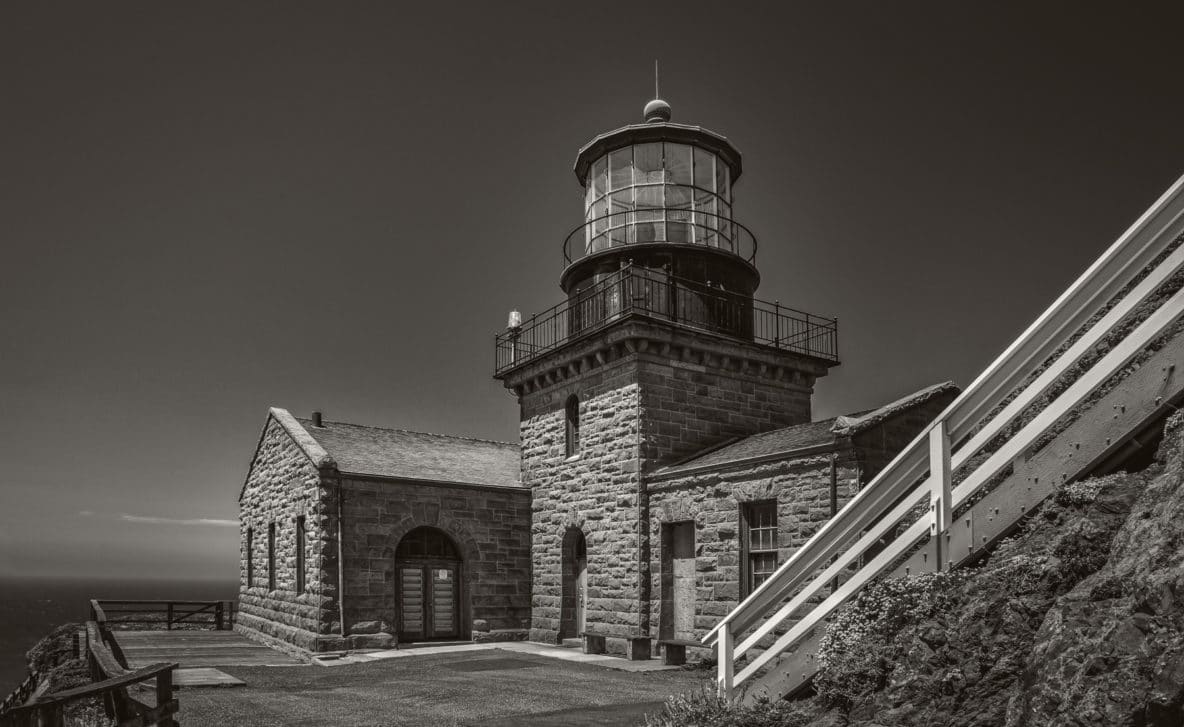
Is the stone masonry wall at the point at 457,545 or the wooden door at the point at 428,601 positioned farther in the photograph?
the wooden door at the point at 428,601

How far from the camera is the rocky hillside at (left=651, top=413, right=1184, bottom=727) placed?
3391 mm

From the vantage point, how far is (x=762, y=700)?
20.5ft

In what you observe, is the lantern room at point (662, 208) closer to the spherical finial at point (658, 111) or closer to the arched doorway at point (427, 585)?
the spherical finial at point (658, 111)

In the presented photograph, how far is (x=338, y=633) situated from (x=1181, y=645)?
53.7 ft

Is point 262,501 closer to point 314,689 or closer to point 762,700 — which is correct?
point 314,689

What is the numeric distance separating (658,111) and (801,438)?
338 inches

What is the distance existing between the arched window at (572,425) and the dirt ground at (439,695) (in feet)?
15.5

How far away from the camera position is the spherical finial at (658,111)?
19.8m

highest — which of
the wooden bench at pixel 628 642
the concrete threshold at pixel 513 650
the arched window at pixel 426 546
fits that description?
the arched window at pixel 426 546

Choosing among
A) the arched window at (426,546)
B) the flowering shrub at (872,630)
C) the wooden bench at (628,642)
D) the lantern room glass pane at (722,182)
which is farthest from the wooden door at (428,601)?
the flowering shrub at (872,630)

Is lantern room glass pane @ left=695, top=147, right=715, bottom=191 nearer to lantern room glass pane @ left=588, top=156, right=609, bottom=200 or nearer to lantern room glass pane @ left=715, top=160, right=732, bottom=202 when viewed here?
lantern room glass pane @ left=715, top=160, right=732, bottom=202

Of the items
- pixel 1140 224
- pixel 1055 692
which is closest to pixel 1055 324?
pixel 1140 224

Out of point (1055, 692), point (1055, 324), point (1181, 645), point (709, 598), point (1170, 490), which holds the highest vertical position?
point (1055, 324)

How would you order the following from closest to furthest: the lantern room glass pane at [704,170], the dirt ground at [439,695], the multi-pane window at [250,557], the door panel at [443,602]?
the dirt ground at [439,695] < the door panel at [443,602] < the lantern room glass pane at [704,170] < the multi-pane window at [250,557]
